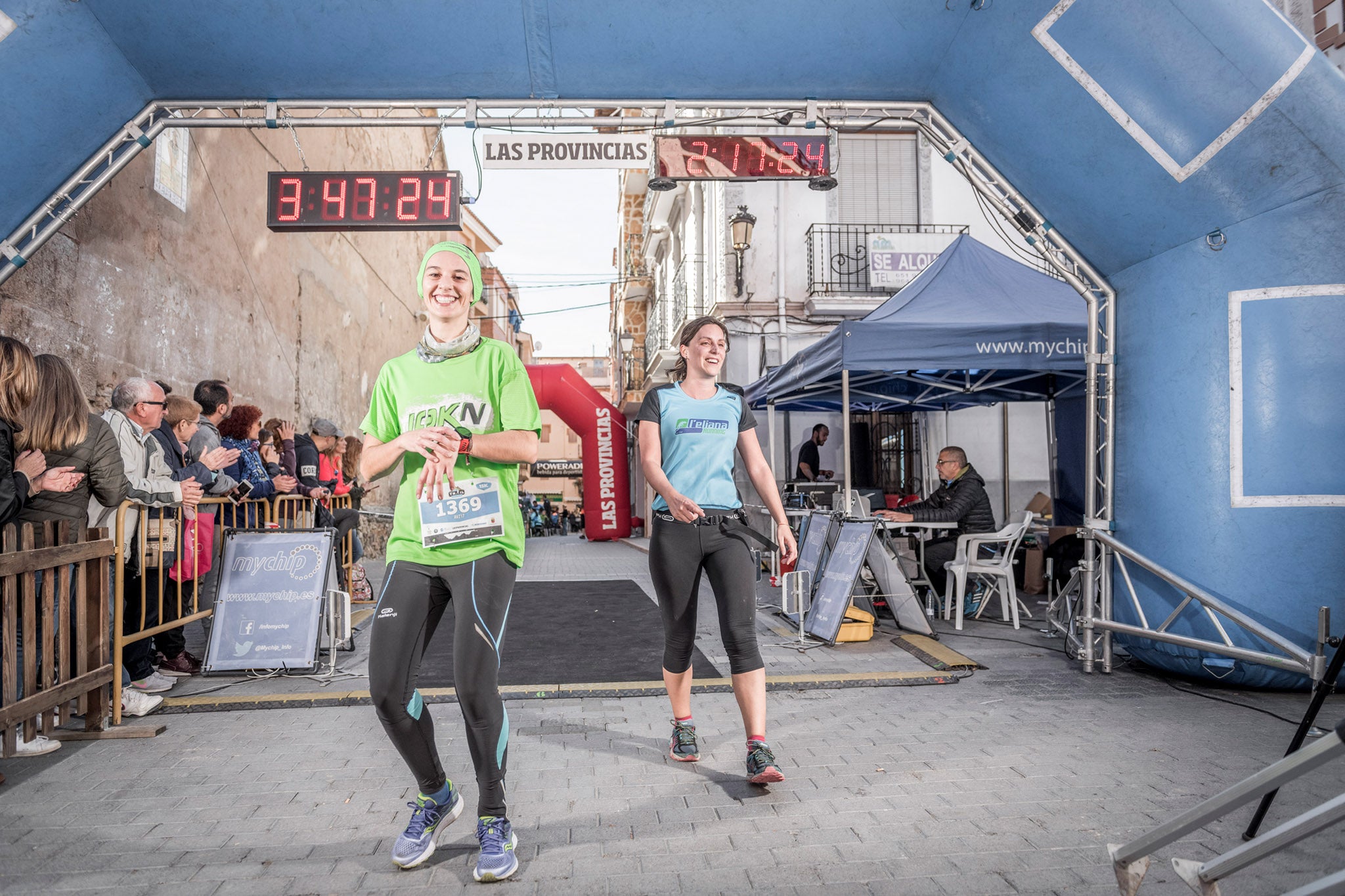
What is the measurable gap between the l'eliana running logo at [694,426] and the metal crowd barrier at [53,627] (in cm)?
295

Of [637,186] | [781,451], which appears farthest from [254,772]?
[637,186]

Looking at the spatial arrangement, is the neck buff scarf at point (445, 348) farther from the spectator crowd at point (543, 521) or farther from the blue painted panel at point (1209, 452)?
the spectator crowd at point (543, 521)

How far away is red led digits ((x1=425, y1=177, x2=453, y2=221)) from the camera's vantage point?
6754mm

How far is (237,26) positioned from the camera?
4.98 metres

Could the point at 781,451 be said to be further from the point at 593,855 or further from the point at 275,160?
the point at 593,855

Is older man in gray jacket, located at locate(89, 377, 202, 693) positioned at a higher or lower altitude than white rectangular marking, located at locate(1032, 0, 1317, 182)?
lower

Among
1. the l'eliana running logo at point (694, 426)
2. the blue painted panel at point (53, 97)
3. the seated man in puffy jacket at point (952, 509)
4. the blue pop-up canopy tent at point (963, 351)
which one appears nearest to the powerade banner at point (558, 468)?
the blue pop-up canopy tent at point (963, 351)

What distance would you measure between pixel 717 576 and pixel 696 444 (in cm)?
58

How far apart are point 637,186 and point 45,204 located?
27.6 meters

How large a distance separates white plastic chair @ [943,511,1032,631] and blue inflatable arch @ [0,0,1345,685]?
2.16 meters

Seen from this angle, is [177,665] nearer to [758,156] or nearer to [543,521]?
[758,156]

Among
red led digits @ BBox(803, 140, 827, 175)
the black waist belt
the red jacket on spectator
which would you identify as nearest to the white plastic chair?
red led digits @ BBox(803, 140, 827, 175)

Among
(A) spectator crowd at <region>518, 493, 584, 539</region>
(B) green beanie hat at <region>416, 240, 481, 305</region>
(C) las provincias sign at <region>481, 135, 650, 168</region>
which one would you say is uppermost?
(C) las provincias sign at <region>481, 135, 650, 168</region>

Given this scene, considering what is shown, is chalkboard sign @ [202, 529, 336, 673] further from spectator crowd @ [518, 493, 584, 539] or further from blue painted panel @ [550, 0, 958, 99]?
spectator crowd @ [518, 493, 584, 539]
